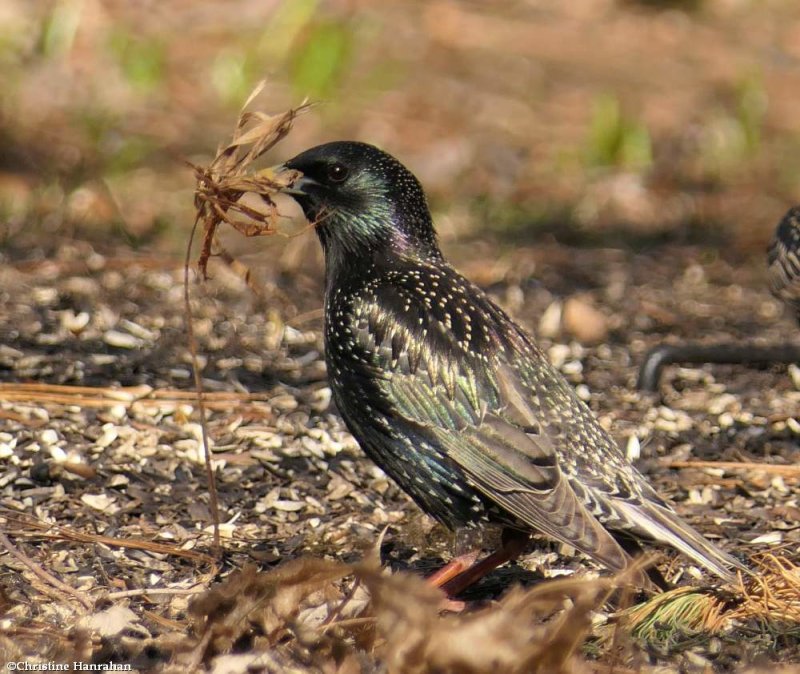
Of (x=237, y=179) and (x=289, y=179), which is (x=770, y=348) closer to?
(x=289, y=179)

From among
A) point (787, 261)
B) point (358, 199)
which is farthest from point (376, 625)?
point (787, 261)

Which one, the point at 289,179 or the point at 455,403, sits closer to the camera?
the point at 455,403

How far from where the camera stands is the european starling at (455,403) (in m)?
3.67

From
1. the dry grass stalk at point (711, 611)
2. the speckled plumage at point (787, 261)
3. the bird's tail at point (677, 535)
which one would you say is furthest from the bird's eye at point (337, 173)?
the speckled plumage at point (787, 261)

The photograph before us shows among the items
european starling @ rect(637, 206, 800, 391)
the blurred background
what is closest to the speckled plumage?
european starling @ rect(637, 206, 800, 391)

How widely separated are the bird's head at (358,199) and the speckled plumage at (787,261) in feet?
6.61

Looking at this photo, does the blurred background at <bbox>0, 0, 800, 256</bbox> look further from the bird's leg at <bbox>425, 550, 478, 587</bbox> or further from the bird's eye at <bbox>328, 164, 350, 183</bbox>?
the bird's leg at <bbox>425, 550, 478, 587</bbox>

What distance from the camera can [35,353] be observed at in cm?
505

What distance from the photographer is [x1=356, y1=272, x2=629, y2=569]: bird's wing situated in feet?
11.9

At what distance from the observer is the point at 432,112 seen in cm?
930

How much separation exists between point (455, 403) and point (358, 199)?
0.77 m

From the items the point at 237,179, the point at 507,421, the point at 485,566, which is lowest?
the point at 485,566

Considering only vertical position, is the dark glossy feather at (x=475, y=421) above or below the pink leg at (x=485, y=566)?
above

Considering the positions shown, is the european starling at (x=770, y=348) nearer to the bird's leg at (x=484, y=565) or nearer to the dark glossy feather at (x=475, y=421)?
the dark glossy feather at (x=475, y=421)
